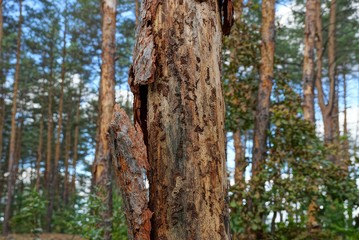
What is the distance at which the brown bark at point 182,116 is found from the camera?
1.92 metres

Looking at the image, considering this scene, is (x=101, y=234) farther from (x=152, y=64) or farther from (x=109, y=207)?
(x=152, y=64)

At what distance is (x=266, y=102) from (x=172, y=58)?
5.74m

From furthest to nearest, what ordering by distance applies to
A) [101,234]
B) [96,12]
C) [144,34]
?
[96,12]
[101,234]
[144,34]

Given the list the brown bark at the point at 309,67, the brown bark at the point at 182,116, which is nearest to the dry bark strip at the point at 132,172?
the brown bark at the point at 182,116

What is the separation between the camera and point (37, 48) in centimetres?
2438

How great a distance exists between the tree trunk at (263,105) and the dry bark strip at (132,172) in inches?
204

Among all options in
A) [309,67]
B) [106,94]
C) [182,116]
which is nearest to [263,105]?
[106,94]

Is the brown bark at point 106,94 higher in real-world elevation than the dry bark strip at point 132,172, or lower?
higher

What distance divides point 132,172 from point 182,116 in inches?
15.0

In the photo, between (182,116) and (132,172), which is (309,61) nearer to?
(182,116)

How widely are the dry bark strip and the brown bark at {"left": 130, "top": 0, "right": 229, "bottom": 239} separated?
6 centimetres

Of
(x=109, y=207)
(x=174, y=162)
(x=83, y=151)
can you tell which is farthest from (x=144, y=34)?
(x=83, y=151)

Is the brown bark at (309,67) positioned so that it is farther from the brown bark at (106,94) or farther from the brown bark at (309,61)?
the brown bark at (106,94)

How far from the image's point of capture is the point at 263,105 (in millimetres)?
7520
